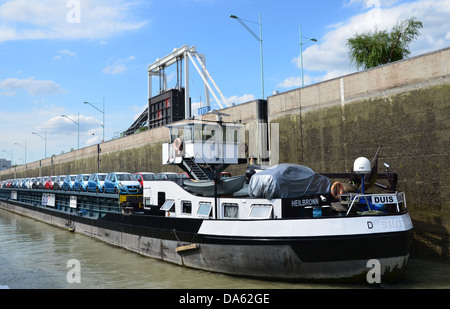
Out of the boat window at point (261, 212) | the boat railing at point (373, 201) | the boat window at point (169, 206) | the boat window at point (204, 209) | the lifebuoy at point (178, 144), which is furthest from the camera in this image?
the lifebuoy at point (178, 144)

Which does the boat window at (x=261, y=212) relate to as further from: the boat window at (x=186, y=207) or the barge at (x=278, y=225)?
the boat window at (x=186, y=207)

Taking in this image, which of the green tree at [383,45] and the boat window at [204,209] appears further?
the green tree at [383,45]

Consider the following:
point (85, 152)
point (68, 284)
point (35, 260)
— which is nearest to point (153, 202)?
point (68, 284)

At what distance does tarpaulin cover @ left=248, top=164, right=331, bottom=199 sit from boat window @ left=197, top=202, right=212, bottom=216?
1.81 metres

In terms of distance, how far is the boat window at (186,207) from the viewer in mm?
13743

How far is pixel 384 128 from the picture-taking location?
15.2m

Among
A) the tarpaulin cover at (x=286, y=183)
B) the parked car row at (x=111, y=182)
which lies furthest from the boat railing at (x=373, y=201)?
the parked car row at (x=111, y=182)

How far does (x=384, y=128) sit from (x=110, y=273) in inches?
481

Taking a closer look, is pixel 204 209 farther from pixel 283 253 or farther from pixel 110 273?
pixel 110 273

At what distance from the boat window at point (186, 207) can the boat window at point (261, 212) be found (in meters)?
3.00

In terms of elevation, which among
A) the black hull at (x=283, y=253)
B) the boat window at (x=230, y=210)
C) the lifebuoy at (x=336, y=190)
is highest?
the lifebuoy at (x=336, y=190)

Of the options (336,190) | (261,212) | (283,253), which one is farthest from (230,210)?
(336,190)
